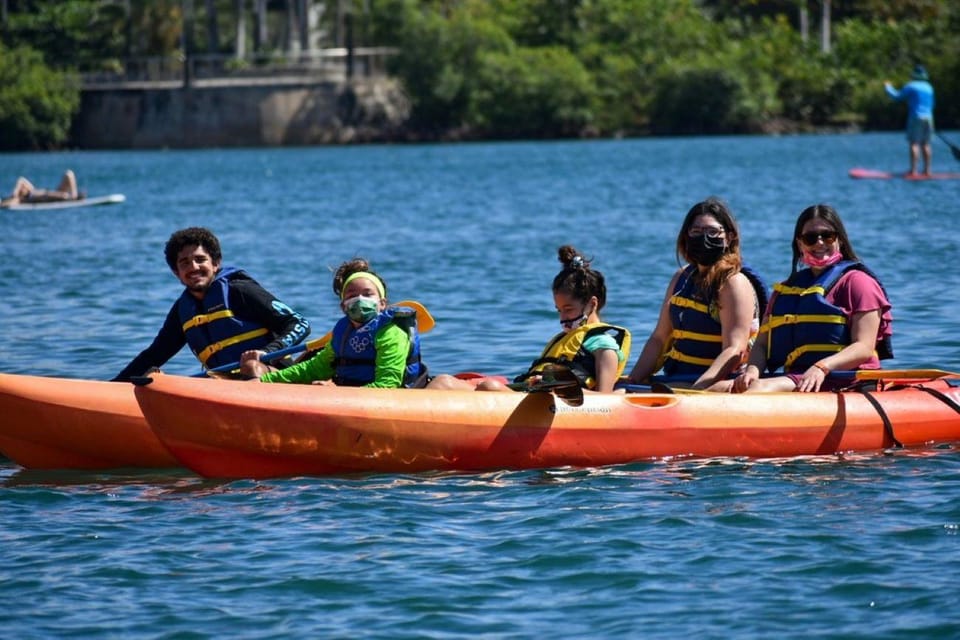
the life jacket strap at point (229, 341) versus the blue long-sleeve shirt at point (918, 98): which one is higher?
the blue long-sleeve shirt at point (918, 98)

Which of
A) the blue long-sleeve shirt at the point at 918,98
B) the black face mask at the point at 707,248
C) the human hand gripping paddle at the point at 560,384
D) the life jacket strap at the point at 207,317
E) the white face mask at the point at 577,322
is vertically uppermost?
the blue long-sleeve shirt at the point at 918,98

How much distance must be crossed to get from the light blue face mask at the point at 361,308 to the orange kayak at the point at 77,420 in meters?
1.08

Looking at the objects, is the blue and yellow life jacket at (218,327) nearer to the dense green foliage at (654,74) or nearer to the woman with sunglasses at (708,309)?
the woman with sunglasses at (708,309)

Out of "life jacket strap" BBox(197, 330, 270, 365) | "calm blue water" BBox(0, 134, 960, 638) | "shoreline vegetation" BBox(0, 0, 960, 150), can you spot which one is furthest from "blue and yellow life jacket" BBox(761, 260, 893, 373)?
"shoreline vegetation" BBox(0, 0, 960, 150)

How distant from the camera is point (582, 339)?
8125mm

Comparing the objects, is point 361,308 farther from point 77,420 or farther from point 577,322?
point 77,420

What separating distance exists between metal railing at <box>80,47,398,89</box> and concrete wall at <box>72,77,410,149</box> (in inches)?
19.5

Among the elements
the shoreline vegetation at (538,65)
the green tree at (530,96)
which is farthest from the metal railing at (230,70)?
the green tree at (530,96)

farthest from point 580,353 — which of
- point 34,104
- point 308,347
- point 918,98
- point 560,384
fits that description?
point 34,104

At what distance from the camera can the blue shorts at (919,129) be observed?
26922 millimetres

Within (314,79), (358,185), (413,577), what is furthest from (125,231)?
(314,79)

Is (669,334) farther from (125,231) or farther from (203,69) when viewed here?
(203,69)

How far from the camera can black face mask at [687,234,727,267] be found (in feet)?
26.8

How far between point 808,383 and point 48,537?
3.57 metres
